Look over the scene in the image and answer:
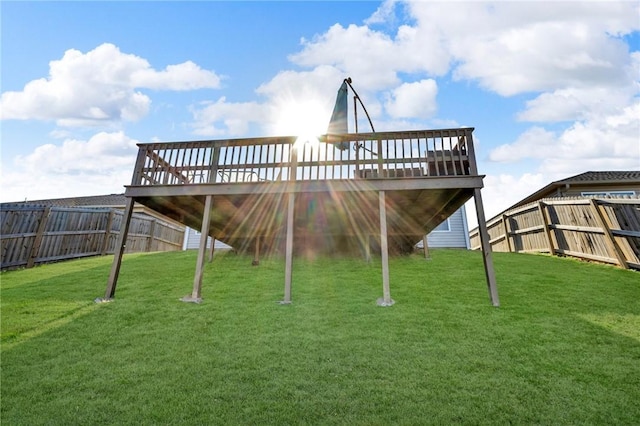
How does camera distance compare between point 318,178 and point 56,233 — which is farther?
point 56,233

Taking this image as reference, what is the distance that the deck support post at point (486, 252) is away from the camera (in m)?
4.75

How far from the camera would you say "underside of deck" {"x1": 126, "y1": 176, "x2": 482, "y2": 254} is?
215 inches

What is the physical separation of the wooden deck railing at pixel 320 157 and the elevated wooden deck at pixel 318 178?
0.02 m

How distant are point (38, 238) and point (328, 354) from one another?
10955mm

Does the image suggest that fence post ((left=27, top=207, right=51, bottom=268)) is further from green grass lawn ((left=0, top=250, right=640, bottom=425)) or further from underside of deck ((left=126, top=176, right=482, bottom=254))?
underside of deck ((left=126, top=176, right=482, bottom=254))

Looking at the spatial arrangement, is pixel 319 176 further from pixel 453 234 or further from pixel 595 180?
pixel 595 180

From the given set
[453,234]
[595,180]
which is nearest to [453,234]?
[453,234]

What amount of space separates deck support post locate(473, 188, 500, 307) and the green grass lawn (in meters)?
0.30

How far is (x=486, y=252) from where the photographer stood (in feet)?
16.2

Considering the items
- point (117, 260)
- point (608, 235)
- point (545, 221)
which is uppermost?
point (545, 221)

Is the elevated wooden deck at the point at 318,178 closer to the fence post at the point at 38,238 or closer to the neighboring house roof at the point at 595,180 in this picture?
the fence post at the point at 38,238

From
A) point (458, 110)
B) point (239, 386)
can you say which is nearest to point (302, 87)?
point (458, 110)

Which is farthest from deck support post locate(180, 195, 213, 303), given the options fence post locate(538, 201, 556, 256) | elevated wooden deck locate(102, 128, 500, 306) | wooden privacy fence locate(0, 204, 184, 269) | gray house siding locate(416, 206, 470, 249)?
gray house siding locate(416, 206, 470, 249)

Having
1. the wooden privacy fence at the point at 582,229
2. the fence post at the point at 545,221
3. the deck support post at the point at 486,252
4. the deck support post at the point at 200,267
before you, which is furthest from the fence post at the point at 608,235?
the deck support post at the point at 200,267
